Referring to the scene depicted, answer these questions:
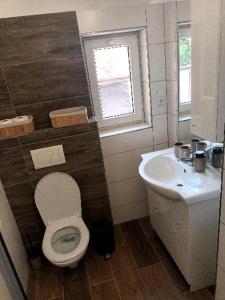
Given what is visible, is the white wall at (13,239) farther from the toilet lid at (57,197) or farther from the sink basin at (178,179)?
the sink basin at (178,179)

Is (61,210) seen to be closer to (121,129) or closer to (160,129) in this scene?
(121,129)

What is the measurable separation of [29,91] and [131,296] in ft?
5.96

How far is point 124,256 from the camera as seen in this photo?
2.13 m

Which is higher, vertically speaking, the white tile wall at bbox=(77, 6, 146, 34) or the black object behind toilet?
the white tile wall at bbox=(77, 6, 146, 34)

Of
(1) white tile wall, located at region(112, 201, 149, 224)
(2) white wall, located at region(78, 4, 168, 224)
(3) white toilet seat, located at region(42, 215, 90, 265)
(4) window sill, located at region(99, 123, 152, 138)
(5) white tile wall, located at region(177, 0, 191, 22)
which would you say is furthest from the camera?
(1) white tile wall, located at region(112, 201, 149, 224)

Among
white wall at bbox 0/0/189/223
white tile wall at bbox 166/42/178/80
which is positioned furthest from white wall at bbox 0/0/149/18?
white tile wall at bbox 166/42/178/80

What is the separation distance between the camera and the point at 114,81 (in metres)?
2.16

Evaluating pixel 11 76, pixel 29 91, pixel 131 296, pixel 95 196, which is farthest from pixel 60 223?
pixel 11 76

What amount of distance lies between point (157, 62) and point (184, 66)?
0.30 m

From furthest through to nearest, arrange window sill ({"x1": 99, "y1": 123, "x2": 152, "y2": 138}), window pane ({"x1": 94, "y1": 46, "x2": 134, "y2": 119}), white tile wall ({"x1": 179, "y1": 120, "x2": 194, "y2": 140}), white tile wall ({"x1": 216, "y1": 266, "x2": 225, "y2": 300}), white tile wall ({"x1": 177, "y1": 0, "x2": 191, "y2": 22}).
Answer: window sill ({"x1": 99, "y1": 123, "x2": 152, "y2": 138}), window pane ({"x1": 94, "y1": 46, "x2": 134, "y2": 119}), white tile wall ({"x1": 179, "y1": 120, "x2": 194, "y2": 140}), white tile wall ({"x1": 177, "y1": 0, "x2": 191, "y2": 22}), white tile wall ({"x1": 216, "y1": 266, "x2": 225, "y2": 300})

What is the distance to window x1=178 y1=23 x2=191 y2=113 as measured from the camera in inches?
65.0

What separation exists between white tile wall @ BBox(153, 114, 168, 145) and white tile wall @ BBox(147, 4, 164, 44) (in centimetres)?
67

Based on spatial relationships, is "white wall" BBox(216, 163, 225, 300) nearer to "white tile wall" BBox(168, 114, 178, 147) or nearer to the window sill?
"white tile wall" BBox(168, 114, 178, 147)

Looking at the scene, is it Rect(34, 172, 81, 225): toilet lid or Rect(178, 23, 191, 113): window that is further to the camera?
Rect(34, 172, 81, 225): toilet lid
